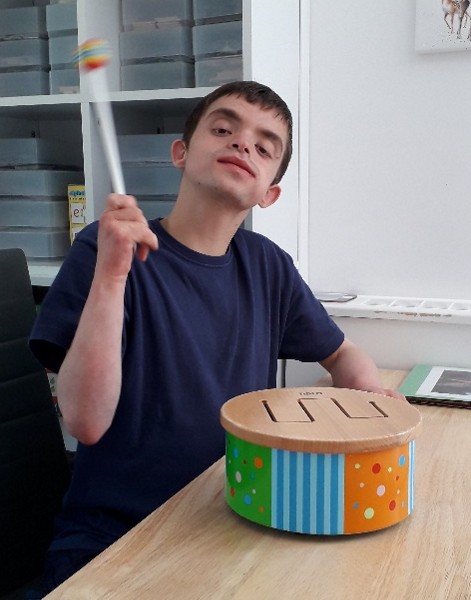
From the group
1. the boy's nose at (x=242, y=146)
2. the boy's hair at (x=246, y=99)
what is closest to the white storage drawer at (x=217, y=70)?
the boy's hair at (x=246, y=99)

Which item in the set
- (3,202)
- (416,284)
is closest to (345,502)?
(416,284)

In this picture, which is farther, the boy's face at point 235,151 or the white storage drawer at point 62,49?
the white storage drawer at point 62,49

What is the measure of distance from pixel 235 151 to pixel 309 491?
23.8 inches

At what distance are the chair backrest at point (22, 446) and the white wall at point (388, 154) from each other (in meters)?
0.82

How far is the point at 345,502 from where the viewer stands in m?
0.67

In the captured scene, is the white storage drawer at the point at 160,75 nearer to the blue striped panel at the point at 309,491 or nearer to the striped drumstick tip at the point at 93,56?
the striped drumstick tip at the point at 93,56

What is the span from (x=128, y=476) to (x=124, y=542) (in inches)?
12.5

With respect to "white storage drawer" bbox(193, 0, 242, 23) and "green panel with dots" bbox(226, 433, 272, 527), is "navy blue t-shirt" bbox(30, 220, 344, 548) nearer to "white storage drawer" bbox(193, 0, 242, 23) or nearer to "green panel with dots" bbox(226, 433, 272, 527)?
"green panel with dots" bbox(226, 433, 272, 527)

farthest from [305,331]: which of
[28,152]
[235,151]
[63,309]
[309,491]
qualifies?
[28,152]

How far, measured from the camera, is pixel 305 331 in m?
1.25

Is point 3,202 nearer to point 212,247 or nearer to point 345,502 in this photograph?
point 212,247

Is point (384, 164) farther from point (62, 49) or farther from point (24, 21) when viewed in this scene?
point (24, 21)

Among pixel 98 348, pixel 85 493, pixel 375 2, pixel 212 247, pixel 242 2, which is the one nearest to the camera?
pixel 98 348

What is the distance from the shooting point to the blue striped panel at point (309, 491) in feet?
2.18
